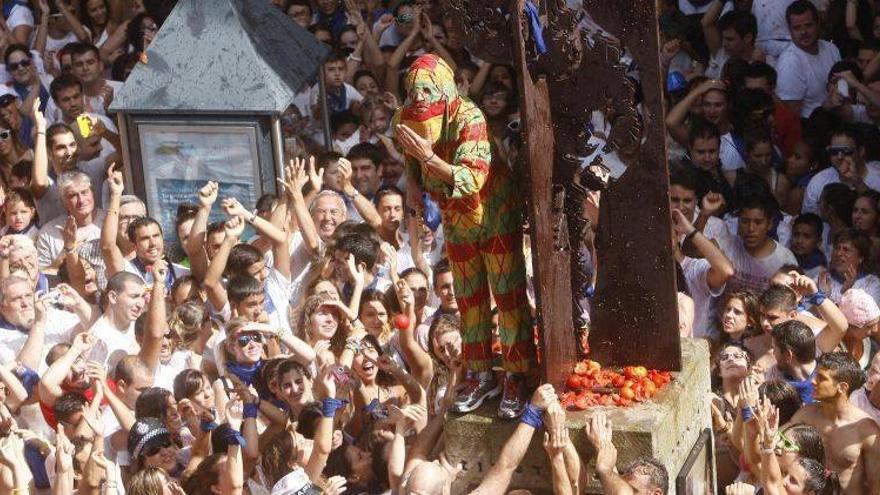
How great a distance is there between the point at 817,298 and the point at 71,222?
16.8ft

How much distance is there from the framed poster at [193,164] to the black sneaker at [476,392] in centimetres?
456

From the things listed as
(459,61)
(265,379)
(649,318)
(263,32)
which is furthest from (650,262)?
(459,61)

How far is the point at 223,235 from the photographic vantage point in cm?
1118

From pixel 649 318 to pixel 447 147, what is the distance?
1443mm

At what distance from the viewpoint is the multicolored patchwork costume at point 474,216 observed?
7410mm

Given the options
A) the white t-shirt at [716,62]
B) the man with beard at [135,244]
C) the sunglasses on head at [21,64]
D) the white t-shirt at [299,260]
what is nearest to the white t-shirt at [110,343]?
the man with beard at [135,244]

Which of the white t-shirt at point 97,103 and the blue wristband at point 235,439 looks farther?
the white t-shirt at point 97,103

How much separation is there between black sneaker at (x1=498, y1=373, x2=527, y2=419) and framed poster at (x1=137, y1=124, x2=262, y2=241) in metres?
4.73

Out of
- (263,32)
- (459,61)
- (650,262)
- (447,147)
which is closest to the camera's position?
(447,147)

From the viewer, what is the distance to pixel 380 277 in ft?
36.0

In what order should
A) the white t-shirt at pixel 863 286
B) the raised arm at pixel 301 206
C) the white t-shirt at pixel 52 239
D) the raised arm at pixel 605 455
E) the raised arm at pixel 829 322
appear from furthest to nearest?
the white t-shirt at pixel 52 239 → the raised arm at pixel 301 206 → the white t-shirt at pixel 863 286 → the raised arm at pixel 829 322 → the raised arm at pixel 605 455

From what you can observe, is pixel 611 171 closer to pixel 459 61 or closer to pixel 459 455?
pixel 459 455

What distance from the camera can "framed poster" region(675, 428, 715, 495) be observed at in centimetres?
800

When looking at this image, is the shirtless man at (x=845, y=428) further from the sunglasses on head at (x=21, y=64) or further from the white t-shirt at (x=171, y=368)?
the sunglasses on head at (x=21, y=64)
